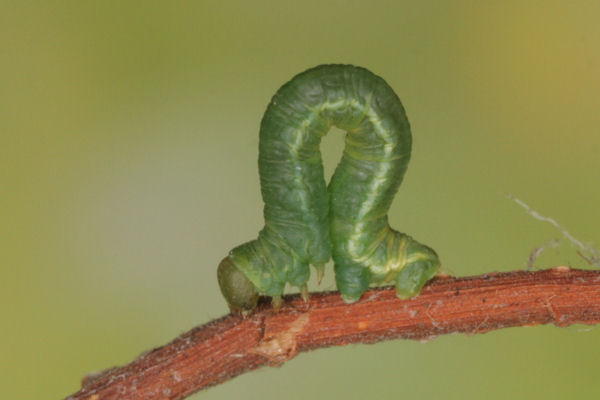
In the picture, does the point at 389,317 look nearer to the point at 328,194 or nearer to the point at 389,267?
the point at 389,267

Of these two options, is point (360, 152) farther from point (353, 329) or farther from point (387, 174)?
point (353, 329)

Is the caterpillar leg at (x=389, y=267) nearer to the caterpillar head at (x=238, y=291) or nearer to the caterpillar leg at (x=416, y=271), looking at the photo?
the caterpillar leg at (x=416, y=271)

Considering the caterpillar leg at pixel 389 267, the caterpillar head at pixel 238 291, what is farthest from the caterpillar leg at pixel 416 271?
the caterpillar head at pixel 238 291

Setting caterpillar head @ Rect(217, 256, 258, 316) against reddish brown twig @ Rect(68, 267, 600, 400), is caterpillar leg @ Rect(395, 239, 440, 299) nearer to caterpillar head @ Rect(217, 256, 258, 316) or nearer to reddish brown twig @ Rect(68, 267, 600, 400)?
reddish brown twig @ Rect(68, 267, 600, 400)

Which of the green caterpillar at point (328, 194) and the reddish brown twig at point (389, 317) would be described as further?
the green caterpillar at point (328, 194)

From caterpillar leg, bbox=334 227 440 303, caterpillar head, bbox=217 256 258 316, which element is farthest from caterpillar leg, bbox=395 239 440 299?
caterpillar head, bbox=217 256 258 316

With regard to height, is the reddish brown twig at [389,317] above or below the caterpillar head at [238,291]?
below

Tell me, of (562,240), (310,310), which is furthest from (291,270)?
(562,240)

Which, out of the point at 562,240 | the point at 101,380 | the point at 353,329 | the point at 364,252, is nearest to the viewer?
the point at 101,380
